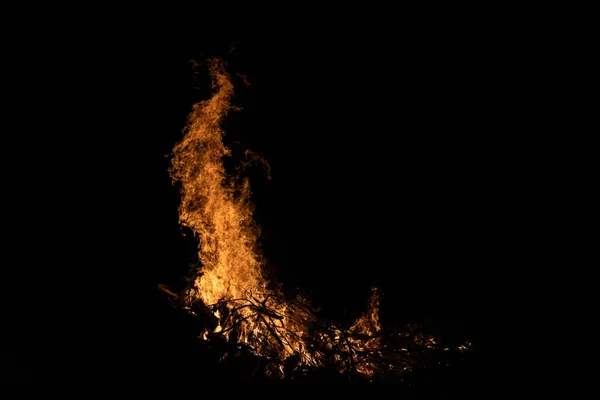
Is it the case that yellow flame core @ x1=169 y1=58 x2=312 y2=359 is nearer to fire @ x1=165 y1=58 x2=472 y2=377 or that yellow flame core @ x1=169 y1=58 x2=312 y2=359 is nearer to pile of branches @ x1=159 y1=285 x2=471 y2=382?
fire @ x1=165 y1=58 x2=472 y2=377

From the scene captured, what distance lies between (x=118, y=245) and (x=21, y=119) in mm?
1359

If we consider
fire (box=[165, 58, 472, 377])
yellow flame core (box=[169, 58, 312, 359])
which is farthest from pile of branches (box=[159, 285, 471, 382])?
yellow flame core (box=[169, 58, 312, 359])

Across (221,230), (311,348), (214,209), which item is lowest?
(311,348)

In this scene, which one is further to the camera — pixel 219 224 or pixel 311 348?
pixel 219 224

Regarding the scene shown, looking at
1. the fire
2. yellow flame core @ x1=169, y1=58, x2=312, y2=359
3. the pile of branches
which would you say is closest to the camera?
the pile of branches

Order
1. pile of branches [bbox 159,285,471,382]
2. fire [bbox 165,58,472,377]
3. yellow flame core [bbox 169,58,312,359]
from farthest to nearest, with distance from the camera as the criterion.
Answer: yellow flame core [bbox 169,58,312,359]
fire [bbox 165,58,472,377]
pile of branches [bbox 159,285,471,382]

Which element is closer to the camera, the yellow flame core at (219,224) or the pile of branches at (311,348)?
the pile of branches at (311,348)

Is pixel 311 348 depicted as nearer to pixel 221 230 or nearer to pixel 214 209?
pixel 221 230

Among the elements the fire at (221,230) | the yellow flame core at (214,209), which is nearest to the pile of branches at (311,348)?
the fire at (221,230)

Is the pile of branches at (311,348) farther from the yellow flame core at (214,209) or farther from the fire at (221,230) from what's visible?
the yellow flame core at (214,209)

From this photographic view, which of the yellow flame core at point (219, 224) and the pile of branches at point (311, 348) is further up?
the yellow flame core at point (219, 224)

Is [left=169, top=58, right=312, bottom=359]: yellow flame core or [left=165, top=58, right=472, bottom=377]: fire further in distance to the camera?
[left=169, top=58, right=312, bottom=359]: yellow flame core

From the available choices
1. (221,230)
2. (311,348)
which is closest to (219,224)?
(221,230)

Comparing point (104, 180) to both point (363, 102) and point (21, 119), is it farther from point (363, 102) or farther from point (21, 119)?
point (363, 102)
